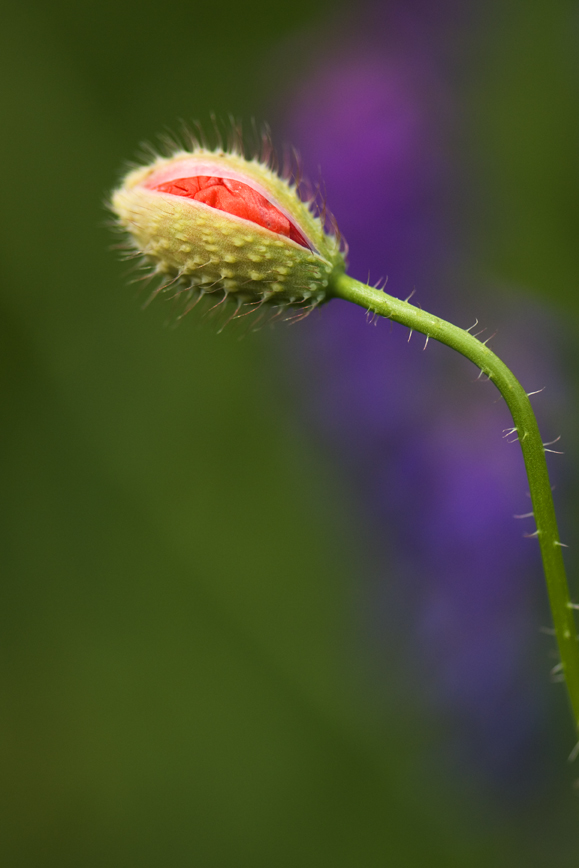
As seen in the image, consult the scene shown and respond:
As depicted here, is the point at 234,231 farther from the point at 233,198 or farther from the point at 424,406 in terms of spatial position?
the point at 424,406

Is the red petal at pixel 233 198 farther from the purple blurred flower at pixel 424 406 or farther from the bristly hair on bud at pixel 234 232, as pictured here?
the purple blurred flower at pixel 424 406

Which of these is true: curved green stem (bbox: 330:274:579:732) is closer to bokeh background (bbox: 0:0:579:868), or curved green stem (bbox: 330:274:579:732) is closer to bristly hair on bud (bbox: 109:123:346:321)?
bristly hair on bud (bbox: 109:123:346:321)

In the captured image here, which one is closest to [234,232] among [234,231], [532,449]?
[234,231]

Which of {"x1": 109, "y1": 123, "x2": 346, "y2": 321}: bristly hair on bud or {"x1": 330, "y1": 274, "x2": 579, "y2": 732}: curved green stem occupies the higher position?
{"x1": 109, "y1": 123, "x2": 346, "y2": 321}: bristly hair on bud

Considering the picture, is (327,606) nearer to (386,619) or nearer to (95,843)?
(386,619)

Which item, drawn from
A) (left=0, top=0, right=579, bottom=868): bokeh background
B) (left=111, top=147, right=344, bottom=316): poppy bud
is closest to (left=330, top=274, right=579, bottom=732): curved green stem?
(left=111, top=147, right=344, bottom=316): poppy bud

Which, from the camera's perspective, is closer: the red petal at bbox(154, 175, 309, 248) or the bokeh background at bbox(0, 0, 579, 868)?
the red petal at bbox(154, 175, 309, 248)

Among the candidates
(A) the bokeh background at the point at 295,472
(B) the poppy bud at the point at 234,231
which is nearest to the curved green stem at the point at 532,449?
(B) the poppy bud at the point at 234,231

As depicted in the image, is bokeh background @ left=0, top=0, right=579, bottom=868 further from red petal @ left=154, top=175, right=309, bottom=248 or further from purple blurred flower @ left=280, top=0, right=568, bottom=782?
red petal @ left=154, top=175, right=309, bottom=248
